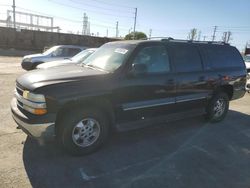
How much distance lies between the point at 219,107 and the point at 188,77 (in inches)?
64.7

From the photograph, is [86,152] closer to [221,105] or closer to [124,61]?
[124,61]

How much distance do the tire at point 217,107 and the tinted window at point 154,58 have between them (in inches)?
72.7

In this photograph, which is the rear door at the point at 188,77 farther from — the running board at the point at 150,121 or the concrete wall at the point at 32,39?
the concrete wall at the point at 32,39

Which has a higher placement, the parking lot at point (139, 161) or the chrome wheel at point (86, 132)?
the chrome wheel at point (86, 132)

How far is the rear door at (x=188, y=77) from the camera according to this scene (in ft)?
16.9

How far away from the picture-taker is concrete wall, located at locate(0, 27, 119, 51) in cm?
2953

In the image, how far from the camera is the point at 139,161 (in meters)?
4.13

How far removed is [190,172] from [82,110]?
188 centimetres

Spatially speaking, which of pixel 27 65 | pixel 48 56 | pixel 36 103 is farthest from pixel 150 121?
pixel 27 65

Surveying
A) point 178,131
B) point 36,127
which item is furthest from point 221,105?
point 36,127

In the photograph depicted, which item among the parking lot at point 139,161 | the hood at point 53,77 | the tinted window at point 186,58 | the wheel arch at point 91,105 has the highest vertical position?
the tinted window at point 186,58

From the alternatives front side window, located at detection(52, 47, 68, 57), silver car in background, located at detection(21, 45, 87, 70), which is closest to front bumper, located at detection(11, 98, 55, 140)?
silver car in background, located at detection(21, 45, 87, 70)

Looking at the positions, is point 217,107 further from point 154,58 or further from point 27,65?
point 27,65

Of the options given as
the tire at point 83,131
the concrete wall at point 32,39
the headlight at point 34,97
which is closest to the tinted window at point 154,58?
the tire at point 83,131
